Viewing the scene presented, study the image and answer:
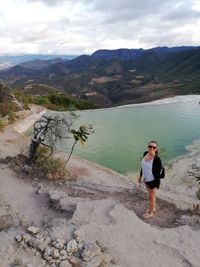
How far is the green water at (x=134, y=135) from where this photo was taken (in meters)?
24.3

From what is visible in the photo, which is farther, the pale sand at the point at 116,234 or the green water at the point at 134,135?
the green water at the point at 134,135

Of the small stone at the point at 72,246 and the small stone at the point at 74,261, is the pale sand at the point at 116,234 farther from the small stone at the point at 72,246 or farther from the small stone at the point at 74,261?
the small stone at the point at 74,261

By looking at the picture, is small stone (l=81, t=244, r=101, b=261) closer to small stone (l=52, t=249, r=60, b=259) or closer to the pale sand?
the pale sand

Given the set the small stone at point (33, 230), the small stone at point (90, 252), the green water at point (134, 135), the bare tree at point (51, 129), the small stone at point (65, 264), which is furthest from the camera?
the green water at point (134, 135)

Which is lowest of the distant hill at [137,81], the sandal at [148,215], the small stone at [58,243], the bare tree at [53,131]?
the distant hill at [137,81]

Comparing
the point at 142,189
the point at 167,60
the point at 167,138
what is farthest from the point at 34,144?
the point at 167,60

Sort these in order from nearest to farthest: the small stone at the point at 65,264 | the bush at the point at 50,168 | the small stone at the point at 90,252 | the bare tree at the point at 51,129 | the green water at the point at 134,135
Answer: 1. the small stone at the point at 65,264
2. the small stone at the point at 90,252
3. the bush at the point at 50,168
4. the bare tree at the point at 51,129
5. the green water at the point at 134,135

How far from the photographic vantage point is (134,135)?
31469 mm

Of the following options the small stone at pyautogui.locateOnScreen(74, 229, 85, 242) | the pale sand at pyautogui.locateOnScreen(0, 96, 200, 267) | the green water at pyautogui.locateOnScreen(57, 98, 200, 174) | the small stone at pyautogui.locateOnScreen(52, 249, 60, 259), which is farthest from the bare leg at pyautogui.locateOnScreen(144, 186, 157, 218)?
the green water at pyautogui.locateOnScreen(57, 98, 200, 174)

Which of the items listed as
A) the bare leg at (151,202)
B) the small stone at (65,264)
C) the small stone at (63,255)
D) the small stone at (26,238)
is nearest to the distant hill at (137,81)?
the bare leg at (151,202)

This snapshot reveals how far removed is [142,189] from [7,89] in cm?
3256

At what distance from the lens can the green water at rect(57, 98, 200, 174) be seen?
2433 cm

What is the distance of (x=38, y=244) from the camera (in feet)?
26.6

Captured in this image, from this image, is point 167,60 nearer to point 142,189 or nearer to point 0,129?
point 0,129
